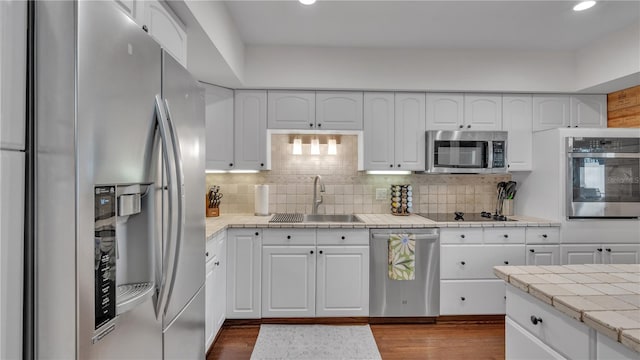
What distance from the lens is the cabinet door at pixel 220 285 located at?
234 cm

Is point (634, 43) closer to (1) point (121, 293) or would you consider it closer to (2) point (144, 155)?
(2) point (144, 155)

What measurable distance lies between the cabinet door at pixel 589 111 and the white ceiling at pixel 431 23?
21.3 inches

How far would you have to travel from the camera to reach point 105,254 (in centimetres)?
78

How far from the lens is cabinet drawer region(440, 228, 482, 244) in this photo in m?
2.79

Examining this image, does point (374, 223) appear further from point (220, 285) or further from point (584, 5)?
point (584, 5)

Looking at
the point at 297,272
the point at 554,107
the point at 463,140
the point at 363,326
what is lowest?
the point at 363,326

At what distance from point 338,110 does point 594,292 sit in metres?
2.36

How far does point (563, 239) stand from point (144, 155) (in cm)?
335

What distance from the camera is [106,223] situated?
0.78m

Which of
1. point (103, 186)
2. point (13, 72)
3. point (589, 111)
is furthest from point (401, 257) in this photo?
point (13, 72)

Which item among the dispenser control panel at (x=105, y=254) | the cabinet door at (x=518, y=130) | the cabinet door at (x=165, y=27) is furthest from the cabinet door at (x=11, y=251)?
the cabinet door at (x=518, y=130)

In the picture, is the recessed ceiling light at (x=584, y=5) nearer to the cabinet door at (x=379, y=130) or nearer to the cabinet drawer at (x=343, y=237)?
the cabinet door at (x=379, y=130)

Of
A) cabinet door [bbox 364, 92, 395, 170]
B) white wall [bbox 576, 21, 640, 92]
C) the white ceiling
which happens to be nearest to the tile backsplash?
cabinet door [bbox 364, 92, 395, 170]

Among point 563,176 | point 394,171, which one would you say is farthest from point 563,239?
point 394,171
